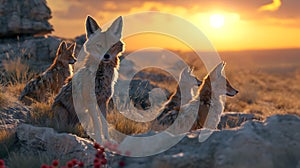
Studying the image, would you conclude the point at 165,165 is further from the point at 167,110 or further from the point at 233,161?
the point at 167,110

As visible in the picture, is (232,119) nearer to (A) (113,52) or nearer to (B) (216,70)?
(B) (216,70)

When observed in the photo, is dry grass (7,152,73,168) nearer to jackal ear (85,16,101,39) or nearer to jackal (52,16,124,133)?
jackal (52,16,124,133)

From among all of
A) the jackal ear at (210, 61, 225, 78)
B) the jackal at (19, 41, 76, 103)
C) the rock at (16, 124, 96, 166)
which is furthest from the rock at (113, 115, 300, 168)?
the jackal at (19, 41, 76, 103)

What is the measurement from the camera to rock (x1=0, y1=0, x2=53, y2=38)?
60.7 ft

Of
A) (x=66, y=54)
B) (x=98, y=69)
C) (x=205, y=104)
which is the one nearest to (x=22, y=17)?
(x=66, y=54)

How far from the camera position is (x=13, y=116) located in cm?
862

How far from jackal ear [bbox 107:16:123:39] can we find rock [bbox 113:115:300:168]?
370 centimetres

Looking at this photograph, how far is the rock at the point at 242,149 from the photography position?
3.84 metres

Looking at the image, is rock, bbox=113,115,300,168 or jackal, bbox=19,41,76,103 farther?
jackal, bbox=19,41,76,103

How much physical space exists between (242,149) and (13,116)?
5914mm

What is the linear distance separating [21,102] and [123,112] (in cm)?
237

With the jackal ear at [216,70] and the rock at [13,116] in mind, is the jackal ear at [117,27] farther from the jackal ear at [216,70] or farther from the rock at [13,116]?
the rock at [13,116]

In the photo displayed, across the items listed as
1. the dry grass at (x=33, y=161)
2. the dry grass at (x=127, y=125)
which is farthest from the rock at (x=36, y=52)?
the dry grass at (x=33, y=161)

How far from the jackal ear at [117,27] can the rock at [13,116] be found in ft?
7.97
